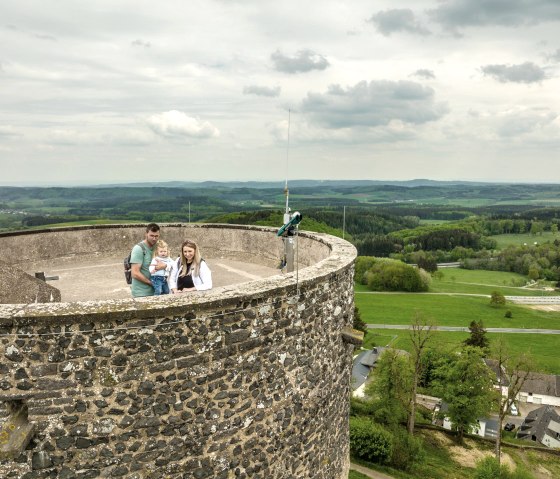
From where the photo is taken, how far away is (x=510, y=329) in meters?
69.8

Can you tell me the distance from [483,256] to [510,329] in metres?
63.8

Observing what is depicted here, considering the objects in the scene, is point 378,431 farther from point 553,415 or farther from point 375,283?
point 375,283

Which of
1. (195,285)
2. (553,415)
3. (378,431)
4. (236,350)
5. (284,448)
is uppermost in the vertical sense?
(195,285)

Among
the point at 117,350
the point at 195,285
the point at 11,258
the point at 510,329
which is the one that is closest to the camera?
the point at 117,350

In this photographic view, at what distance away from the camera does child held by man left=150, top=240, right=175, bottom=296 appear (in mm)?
6562

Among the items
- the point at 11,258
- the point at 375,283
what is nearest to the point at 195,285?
the point at 11,258

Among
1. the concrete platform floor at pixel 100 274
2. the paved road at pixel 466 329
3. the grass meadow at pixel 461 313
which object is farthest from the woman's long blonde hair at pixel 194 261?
Answer: the paved road at pixel 466 329

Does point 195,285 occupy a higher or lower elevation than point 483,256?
higher

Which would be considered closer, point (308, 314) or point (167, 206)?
point (308, 314)

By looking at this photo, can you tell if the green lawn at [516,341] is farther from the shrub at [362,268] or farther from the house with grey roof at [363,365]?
the shrub at [362,268]

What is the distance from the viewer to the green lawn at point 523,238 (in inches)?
5846

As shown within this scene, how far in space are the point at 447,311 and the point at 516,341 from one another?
14.6m

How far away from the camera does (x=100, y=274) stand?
10352 millimetres

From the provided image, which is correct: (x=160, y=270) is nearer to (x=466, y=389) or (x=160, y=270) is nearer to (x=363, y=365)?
(x=466, y=389)
